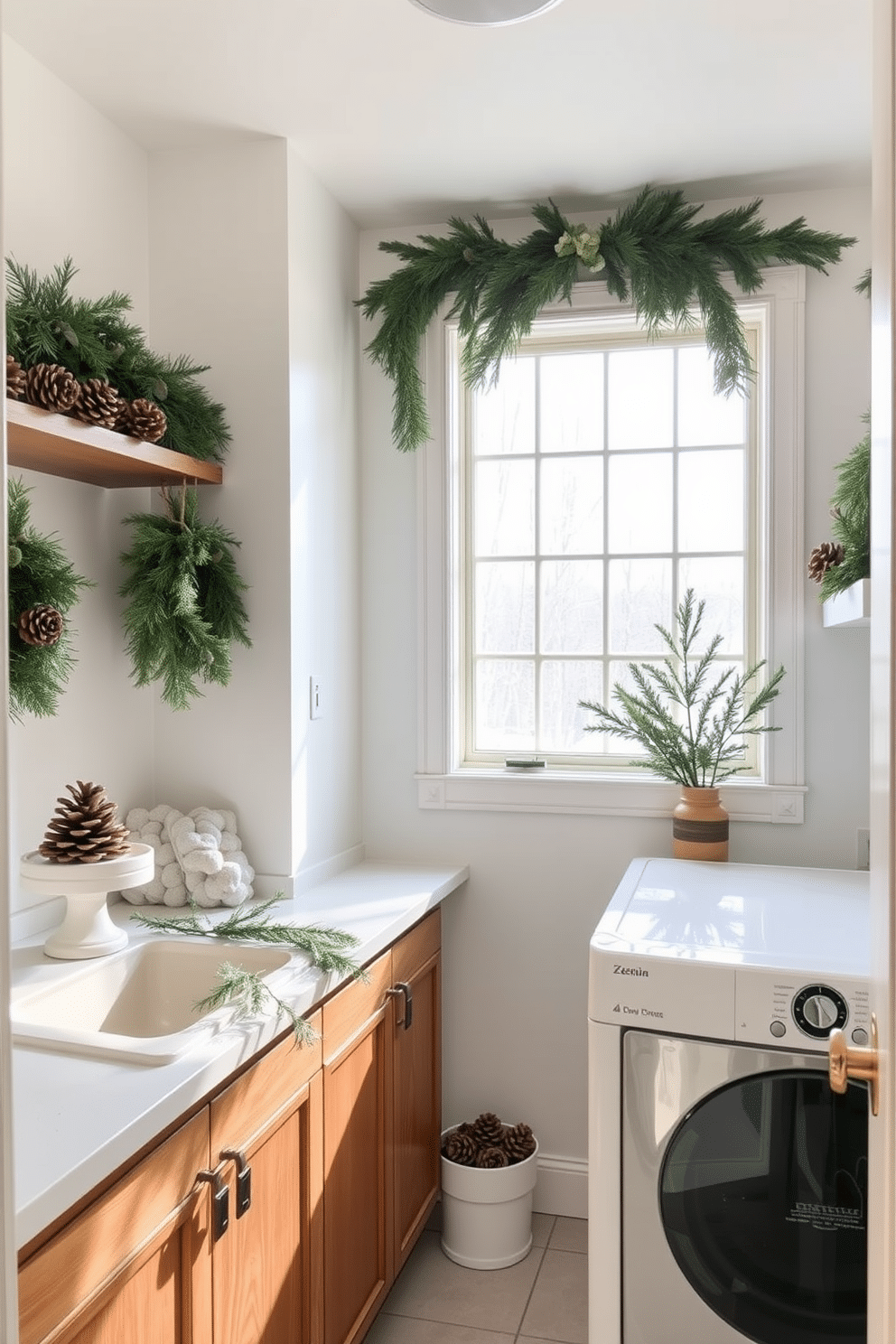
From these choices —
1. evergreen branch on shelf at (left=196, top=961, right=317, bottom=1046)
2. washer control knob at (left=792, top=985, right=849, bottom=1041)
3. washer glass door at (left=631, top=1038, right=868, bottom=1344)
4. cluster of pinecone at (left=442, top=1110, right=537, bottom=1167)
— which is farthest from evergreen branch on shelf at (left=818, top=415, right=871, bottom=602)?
cluster of pinecone at (left=442, top=1110, right=537, bottom=1167)

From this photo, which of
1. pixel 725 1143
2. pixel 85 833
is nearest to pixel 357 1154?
pixel 725 1143

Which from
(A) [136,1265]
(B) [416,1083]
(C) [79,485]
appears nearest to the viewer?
(A) [136,1265]

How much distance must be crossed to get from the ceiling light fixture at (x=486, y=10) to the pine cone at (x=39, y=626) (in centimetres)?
110

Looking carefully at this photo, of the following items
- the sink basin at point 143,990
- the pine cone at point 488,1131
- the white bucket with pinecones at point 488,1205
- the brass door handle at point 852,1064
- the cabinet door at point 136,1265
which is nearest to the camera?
the brass door handle at point 852,1064

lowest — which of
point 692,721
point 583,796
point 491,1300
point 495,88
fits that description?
point 491,1300

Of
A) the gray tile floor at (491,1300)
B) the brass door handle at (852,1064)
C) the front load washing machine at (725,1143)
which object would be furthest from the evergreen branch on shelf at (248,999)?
the gray tile floor at (491,1300)

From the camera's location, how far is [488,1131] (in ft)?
8.54

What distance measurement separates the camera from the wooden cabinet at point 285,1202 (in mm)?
1205

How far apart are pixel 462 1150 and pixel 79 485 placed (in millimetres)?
1769

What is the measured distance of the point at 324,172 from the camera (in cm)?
246

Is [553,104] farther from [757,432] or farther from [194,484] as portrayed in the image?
[194,484]

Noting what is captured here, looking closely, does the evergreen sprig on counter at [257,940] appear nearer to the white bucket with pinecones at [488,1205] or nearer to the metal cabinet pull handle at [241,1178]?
the metal cabinet pull handle at [241,1178]

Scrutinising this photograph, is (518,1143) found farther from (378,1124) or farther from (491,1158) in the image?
(378,1124)

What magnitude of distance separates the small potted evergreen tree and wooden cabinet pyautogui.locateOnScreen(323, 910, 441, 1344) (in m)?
0.66
